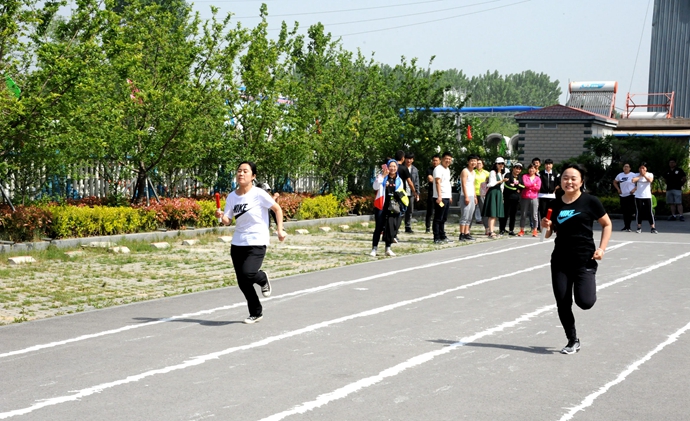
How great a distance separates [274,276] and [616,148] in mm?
21546

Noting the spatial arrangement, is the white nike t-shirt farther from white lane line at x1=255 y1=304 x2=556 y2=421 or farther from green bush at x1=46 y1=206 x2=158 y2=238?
green bush at x1=46 y1=206 x2=158 y2=238

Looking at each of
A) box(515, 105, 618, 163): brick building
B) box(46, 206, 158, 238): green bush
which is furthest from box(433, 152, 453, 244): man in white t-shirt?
box(515, 105, 618, 163): brick building

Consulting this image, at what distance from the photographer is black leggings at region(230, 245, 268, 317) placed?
31.3 feet

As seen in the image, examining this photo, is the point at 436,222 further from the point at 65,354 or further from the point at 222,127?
the point at 65,354

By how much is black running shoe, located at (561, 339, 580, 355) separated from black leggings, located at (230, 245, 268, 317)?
3.19 meters

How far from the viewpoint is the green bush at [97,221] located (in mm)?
16100

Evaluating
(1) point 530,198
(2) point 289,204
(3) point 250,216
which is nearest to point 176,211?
(2) point 289,204

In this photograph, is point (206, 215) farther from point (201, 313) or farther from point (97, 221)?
point (201, 313)

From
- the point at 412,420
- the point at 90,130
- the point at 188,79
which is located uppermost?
the point at 188,79

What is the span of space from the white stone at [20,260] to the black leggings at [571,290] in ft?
29.1

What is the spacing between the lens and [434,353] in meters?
7.99

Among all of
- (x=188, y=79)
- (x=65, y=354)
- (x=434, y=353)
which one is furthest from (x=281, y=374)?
(x=188, y=79)

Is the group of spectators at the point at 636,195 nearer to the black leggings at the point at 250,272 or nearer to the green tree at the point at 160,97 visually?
the green tree at the point at 160,97

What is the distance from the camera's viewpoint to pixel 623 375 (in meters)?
7.21
